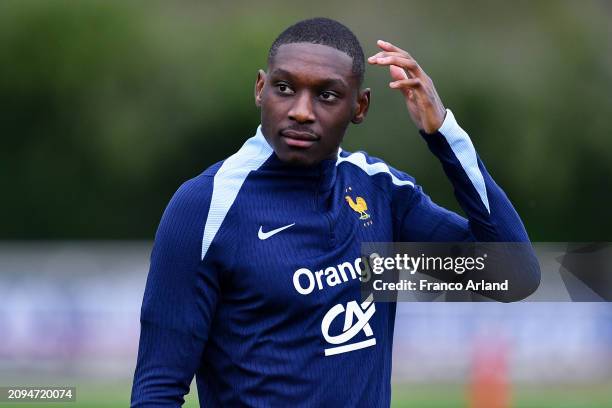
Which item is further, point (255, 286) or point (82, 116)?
point (82, 116)

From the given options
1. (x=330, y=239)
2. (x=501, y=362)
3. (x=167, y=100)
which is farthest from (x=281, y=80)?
(x=167, y=100)

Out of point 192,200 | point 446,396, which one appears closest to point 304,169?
point 192,200

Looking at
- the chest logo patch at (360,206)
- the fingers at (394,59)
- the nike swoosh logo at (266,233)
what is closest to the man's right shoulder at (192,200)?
the nike swoosh logo at (266,233)

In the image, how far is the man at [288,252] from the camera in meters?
2.45

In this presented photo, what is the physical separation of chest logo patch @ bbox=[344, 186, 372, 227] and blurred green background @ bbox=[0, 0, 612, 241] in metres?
11.2

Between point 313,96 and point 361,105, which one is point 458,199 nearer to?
point 361,105

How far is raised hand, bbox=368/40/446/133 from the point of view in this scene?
2.54 m

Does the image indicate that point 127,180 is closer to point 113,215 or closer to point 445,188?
point 113,215

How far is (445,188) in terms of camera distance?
43.0 ft

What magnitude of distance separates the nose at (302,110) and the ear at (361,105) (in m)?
0.17

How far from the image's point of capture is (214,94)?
578 inches

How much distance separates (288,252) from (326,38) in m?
0.51

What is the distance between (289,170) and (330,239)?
0.19 m

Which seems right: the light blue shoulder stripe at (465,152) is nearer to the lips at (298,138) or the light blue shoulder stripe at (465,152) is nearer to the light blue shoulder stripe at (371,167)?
the light blue shoulder stripe at (371,167)
